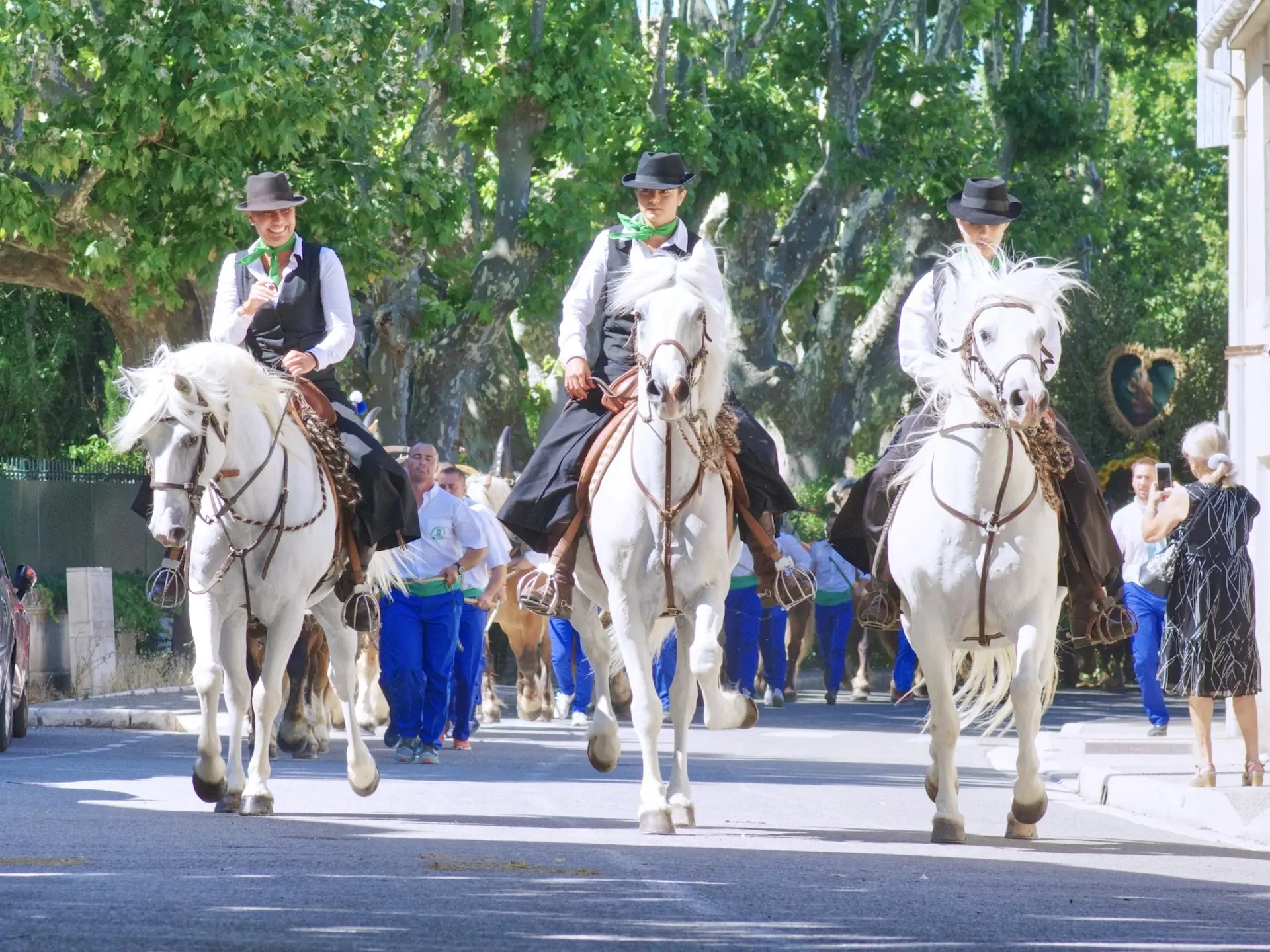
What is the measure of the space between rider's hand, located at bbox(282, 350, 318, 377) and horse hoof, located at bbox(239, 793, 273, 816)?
2.29 m

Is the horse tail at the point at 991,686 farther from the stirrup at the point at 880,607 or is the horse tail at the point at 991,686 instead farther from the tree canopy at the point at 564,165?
the tree canopy at the point at 564,165

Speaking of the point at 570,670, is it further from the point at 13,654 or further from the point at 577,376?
the point at 577,376

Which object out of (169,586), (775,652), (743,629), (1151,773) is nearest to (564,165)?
(775,652)

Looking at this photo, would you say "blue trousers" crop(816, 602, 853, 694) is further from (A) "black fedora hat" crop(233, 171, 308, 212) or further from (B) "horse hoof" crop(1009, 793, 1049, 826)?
(B) "horse hoof" crop(1009, 793, 1049, 826)

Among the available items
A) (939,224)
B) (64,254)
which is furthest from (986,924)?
(939,224)

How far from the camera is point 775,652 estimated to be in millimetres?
25688

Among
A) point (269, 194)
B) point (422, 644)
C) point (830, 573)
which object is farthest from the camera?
point (830, 573)

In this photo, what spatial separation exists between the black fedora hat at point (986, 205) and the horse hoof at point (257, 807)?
15.0 feet

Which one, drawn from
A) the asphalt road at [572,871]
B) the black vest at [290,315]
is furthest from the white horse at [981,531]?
the black vest at [290,315]

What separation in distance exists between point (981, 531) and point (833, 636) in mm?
16352

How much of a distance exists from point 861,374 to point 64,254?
731 inches

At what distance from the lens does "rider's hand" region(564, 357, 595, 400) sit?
1127 centimetres

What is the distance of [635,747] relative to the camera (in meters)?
18.7

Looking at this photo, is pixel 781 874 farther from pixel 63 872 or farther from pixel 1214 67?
pixel 1214 67
